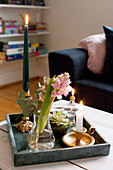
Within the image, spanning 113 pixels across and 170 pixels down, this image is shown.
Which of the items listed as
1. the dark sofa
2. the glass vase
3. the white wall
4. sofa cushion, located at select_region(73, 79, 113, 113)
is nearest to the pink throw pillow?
the dark sofa

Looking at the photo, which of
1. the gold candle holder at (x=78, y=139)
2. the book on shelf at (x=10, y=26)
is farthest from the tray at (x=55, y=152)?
the book on shelf at (x=10, y=26)

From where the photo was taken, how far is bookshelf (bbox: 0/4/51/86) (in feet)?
10.5

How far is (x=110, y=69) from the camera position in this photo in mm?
2182

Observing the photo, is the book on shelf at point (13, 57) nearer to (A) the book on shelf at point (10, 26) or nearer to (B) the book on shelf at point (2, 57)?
(B) the book on shelf at point (2, 57)

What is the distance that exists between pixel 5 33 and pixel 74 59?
126cm

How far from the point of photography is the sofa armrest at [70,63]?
2.12m

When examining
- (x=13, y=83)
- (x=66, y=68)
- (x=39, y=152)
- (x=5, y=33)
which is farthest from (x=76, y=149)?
(x=13, y=83)

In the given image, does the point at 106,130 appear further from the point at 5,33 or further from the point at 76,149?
the point at 5,33

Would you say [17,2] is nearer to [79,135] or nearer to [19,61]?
[19,61]

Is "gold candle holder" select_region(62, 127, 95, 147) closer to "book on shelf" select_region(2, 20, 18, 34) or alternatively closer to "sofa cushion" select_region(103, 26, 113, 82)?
"sofa cushion" select_region(103, 26, 113, 82)

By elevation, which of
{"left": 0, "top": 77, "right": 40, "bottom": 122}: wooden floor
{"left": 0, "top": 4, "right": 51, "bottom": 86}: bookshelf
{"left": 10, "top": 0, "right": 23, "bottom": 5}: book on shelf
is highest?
{"left": 10, "top": 0, "right": 23, "bottom": 5}: book on shelf

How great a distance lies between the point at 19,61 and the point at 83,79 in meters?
1.55

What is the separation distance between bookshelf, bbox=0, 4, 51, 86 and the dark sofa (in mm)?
1112

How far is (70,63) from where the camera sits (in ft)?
6.95
